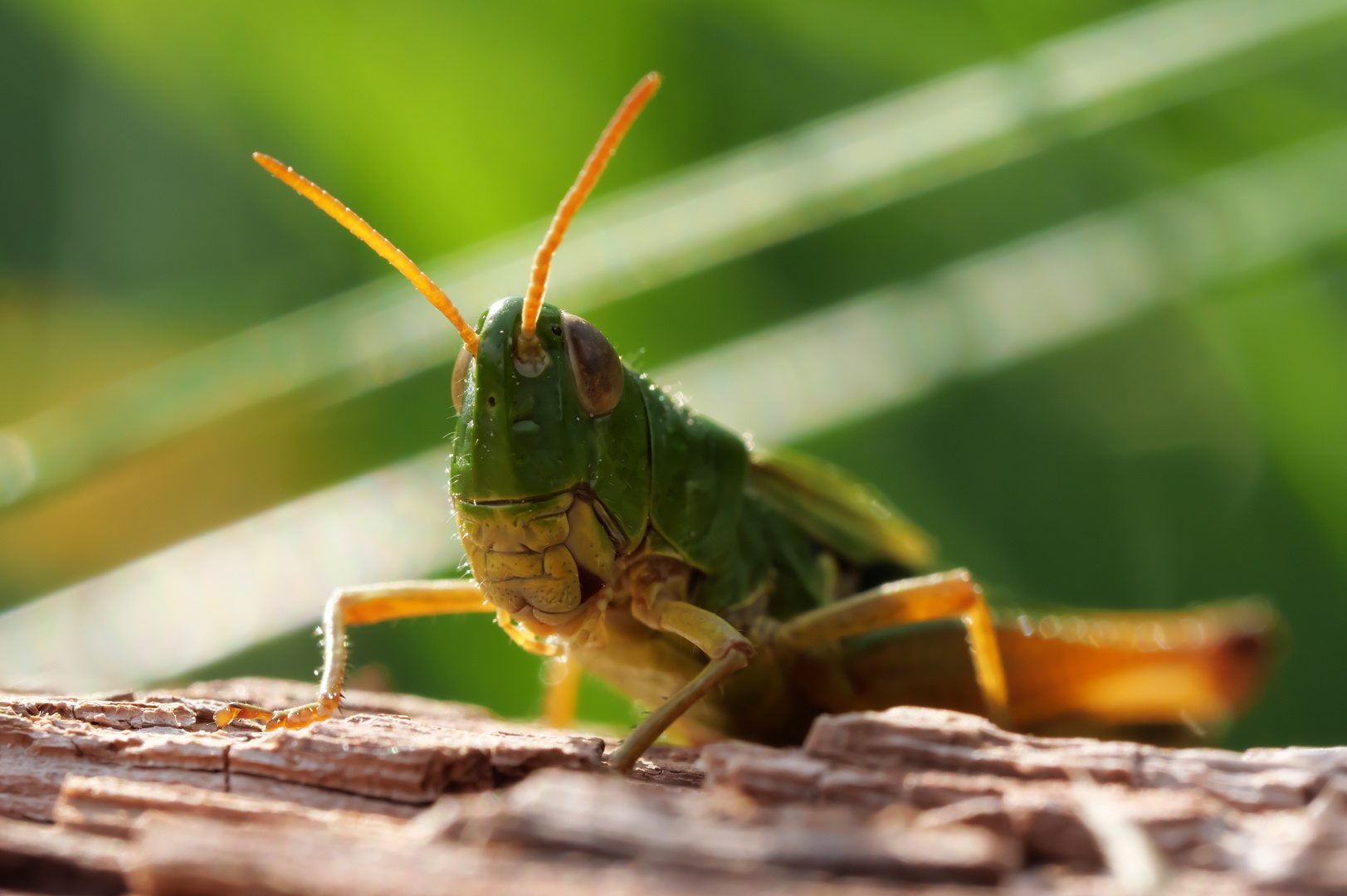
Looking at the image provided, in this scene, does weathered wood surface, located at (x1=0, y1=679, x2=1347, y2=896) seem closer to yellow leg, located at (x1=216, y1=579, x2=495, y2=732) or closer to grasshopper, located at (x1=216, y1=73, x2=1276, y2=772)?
grasshopper, located at (x1=216, y1=73, x2=1276, y2=772)

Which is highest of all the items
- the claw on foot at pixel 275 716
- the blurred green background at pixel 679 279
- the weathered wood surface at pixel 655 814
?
the blurred green background at pixel 679 279

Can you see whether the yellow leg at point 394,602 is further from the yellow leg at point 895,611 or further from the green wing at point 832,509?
the green wing at point 832,509

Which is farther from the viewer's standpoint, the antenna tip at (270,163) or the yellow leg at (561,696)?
the yellow leg at (561,696)

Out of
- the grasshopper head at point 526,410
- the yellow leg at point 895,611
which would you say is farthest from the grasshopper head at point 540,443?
the yellow leg at point 895,611

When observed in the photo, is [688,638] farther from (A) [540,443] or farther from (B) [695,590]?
(A) [540,443]

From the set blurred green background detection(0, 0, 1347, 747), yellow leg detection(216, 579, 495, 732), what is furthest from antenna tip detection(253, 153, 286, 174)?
blurred green background detection(0, 0, 1347, 747)

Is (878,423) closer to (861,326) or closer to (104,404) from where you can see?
(861,326)

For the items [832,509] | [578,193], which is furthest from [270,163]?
[832,509]
